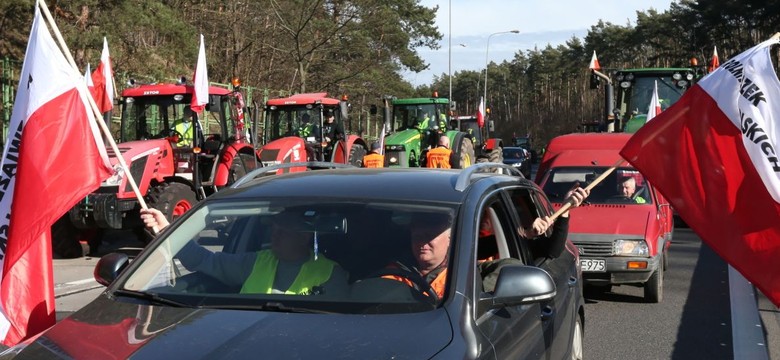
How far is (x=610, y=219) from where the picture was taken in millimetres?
10250

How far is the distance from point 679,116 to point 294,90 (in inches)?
1379

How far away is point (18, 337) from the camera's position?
491cm

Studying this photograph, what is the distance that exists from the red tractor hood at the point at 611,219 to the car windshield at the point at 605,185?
206mm

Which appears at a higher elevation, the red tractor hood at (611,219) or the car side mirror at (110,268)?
the car side mirror at (110,268)

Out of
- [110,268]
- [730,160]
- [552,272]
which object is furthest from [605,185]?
[110,268]

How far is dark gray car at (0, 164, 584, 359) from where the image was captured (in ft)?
11.3

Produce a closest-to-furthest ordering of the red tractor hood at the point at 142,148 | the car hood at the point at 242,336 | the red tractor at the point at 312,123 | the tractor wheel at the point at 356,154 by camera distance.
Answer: the car hood at the point at 242,336
the red tractor hood at the point at 142,148
the red tractor at the point at 312,123
the tractor wheel at the point at 356,154

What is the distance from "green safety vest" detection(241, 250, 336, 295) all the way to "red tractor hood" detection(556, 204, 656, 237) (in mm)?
6160

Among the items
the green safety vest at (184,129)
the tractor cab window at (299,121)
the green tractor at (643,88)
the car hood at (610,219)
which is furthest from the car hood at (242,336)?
the green tractor at (643,88)

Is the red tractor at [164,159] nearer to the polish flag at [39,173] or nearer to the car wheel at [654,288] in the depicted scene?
the car wheel at [654,288]

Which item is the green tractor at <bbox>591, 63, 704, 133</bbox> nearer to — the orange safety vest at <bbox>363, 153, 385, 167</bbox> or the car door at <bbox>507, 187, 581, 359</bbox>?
A: the orange safety vest at <bbox>363, 153, 385, 167</bbox>

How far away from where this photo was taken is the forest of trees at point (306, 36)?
80.9 ft

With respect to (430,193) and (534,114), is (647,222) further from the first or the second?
(534,114)

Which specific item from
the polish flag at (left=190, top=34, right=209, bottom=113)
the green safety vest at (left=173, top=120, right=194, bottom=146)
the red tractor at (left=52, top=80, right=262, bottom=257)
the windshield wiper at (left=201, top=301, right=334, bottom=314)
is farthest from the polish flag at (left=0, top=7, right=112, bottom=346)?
the green safety vest at (left=173, top=120, right=194, bottom=146)
